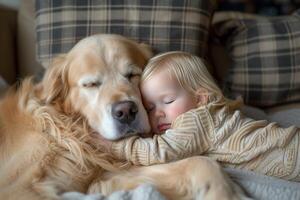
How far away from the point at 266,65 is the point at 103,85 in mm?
950

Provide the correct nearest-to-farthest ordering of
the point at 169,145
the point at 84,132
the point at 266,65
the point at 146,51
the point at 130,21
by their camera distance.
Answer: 1. the point at 169,145
2. the point at 84,132
3. the point at 146,51
4. the point at 130,21
5. the point at 266,65

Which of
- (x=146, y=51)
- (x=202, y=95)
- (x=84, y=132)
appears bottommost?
(x=84, y=132)

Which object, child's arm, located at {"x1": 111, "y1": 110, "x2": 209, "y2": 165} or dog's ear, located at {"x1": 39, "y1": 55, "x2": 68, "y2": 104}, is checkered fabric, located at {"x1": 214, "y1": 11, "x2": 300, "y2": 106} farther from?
dog's ear, located at {"x1": 39, "y1": 55, "x2": 68, "y2": 104}

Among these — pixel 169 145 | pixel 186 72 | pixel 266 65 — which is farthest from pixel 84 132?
pixel 266 65

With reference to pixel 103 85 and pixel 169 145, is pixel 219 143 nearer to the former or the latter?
pixel 169 145

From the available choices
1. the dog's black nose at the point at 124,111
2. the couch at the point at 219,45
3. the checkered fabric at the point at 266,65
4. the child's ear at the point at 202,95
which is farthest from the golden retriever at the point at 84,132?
the checkered fabric at the point at 266,65

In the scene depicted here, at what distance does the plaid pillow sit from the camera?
1877 millimetres

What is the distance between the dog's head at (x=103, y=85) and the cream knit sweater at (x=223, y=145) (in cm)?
7

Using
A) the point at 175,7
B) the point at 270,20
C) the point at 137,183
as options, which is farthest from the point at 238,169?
the point at 270,20

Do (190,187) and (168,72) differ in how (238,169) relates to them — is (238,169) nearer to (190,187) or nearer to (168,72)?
(190,187)

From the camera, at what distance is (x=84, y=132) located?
141 cm

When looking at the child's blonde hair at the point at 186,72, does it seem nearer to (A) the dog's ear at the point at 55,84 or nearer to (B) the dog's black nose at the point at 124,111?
(B) the dog's black nose at the point at 124,111

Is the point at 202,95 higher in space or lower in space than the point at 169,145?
higher

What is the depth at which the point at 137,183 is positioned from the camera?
1.28 metres
